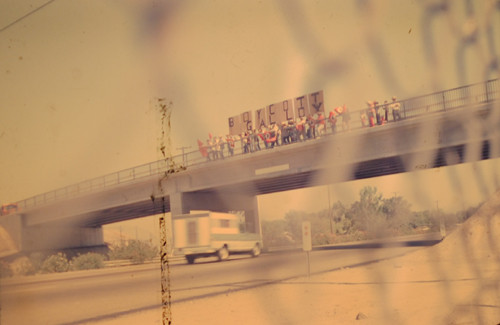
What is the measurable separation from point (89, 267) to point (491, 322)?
3378 millimetres

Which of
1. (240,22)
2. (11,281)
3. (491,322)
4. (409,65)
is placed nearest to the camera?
(11,281)

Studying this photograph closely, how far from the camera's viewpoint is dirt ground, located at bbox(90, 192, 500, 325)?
264 centimetres

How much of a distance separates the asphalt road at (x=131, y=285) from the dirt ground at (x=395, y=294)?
0.23 ft

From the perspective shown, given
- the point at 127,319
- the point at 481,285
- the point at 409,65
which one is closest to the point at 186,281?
the point at 127,319

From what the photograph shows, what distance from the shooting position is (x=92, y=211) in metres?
1.94

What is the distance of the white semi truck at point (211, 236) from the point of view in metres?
2.22

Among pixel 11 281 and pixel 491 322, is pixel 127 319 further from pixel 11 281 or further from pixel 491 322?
pixel 491 322

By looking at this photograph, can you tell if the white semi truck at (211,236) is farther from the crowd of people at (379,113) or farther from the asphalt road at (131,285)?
the crowd of people at (379,113)

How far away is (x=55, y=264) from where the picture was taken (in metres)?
1.83

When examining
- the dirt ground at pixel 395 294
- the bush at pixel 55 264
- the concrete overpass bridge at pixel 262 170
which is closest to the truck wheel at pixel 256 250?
the concrete overpass bridge at pixel 262 170

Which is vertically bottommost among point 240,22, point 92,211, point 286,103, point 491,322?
point 491,322

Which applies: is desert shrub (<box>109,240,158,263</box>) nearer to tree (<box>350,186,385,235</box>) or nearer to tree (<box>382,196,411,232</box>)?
tree (<box>350,186,385,235</box>)

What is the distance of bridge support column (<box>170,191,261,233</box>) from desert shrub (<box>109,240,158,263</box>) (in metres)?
0.18

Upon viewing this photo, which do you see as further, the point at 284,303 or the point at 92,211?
the point at 284,303
